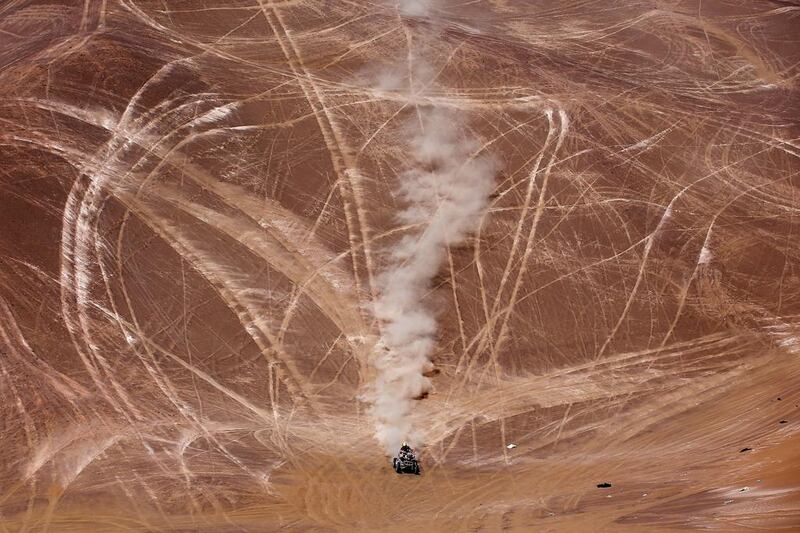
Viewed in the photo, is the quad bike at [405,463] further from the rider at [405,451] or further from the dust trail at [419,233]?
the dust trail at [419,233]

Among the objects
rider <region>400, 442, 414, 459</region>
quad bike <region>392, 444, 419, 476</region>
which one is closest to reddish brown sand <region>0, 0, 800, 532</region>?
quad bike <region>392, 444, 419, 476</region>

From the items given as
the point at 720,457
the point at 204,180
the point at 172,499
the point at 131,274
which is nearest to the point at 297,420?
the point at 172,499

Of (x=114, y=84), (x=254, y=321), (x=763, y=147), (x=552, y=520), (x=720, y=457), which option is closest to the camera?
(x=552, y=520)

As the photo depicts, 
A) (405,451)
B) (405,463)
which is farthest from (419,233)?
(405,463)

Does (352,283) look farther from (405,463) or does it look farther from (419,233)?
(405,463)

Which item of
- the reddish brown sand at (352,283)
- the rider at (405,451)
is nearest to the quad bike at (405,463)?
the rider at (405,451)

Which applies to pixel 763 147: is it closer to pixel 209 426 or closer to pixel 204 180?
pixel 204 180
